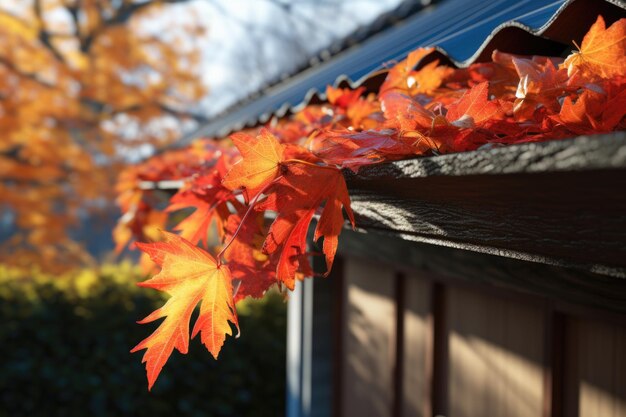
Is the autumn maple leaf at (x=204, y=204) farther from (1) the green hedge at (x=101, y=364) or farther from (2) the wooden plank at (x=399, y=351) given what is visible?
(1) the green hedge at (x=101, y=364)

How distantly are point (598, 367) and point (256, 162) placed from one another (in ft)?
3.19

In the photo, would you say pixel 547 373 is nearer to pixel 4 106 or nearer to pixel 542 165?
pixel 542 165

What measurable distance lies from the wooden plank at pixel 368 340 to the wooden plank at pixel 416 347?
0.25 ft

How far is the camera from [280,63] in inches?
842

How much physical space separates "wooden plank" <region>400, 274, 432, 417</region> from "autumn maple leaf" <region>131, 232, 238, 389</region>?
1195mm

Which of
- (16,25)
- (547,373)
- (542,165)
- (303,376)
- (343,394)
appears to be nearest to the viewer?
(542,165)

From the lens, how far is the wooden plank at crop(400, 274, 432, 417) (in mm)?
1949

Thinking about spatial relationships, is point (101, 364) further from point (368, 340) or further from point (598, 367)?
point (598, 367)

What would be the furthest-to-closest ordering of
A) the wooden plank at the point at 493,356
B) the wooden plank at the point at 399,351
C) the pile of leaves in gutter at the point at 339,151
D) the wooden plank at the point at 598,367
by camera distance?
Result: the wooden plank at the point at 399,351
the wooden plank at the point at 493,356
the wooden plank at the point at 598,367
the pile of leaves in gutter at the point at 339,151

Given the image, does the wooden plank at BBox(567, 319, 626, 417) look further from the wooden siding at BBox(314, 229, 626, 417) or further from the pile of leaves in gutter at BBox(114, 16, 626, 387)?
the pile of leaves in gutter at BBox(114, 16, 626, 387)

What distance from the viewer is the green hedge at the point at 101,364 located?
449 cm

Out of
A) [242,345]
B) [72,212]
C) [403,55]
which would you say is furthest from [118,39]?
[403,55]

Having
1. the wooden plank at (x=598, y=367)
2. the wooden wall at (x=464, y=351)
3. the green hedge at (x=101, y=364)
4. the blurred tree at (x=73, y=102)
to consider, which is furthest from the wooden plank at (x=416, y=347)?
the blurred tree at (x=73, y=102)

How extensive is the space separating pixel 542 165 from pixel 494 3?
43.4 inches
